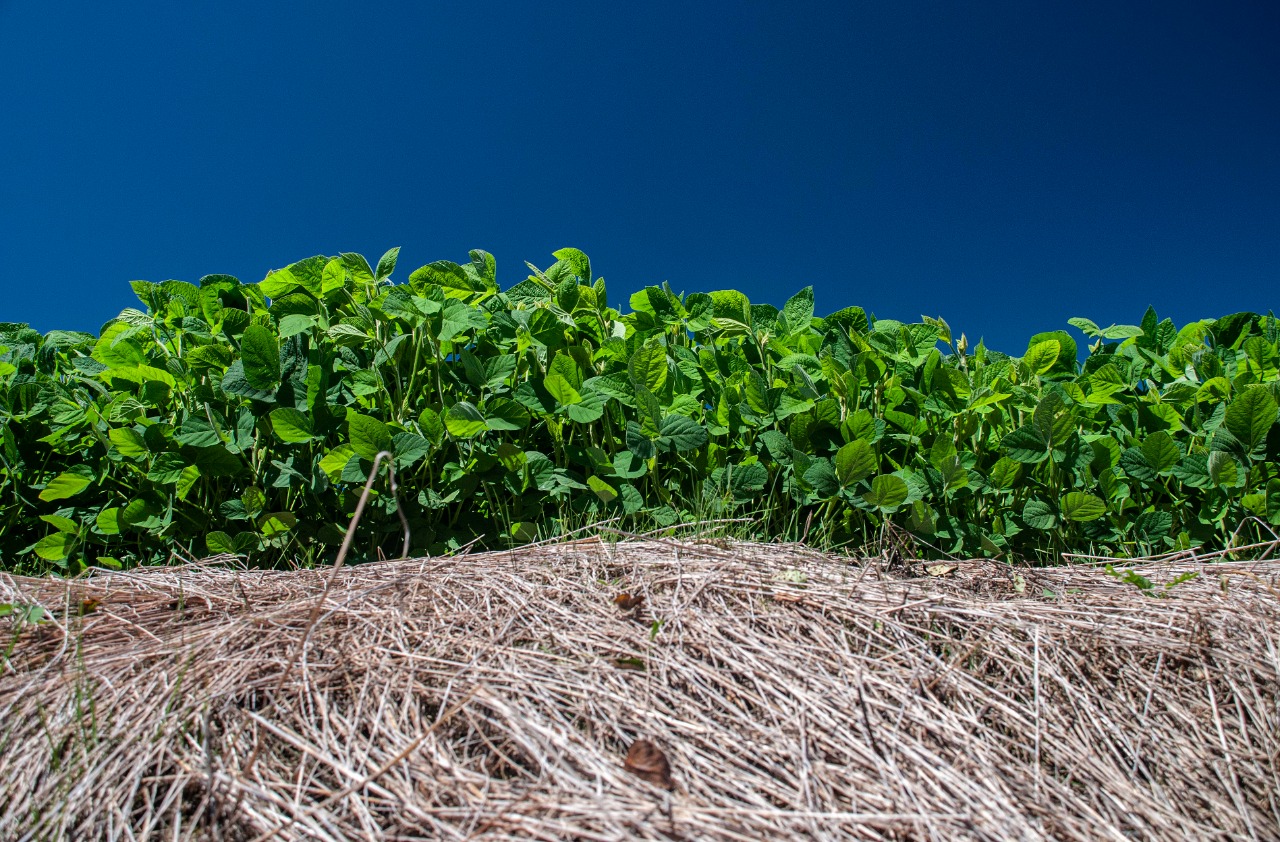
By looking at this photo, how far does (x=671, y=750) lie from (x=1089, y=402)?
2.17 meters

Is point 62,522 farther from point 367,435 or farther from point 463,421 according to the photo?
point 463,421

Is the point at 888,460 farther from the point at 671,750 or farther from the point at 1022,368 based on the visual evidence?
the point at 671,750

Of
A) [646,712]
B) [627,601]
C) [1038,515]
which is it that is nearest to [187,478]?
[627,601]

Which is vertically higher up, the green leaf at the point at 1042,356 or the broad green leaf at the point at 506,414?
the green leaf at the point at 1042,356

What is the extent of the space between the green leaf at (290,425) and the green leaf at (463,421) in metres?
0.46

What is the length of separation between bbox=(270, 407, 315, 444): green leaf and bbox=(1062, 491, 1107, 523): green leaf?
238 cm

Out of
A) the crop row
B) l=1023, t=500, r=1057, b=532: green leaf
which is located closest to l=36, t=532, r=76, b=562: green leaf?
the crop row

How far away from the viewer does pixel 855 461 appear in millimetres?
2141

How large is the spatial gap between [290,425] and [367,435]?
0.31 meters

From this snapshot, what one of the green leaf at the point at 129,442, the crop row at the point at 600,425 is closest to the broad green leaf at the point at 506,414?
the crop row at the point at 600,425

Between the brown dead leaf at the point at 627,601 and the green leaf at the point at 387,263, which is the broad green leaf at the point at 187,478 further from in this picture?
the brown dead leaf at the point at 627,601

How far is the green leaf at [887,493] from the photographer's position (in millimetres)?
2156

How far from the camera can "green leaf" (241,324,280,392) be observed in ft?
7.18

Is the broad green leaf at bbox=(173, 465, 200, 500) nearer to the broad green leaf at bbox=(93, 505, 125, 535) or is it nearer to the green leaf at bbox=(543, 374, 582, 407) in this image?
the broad green leaf at bbox=(93, 505, 125, 535)
